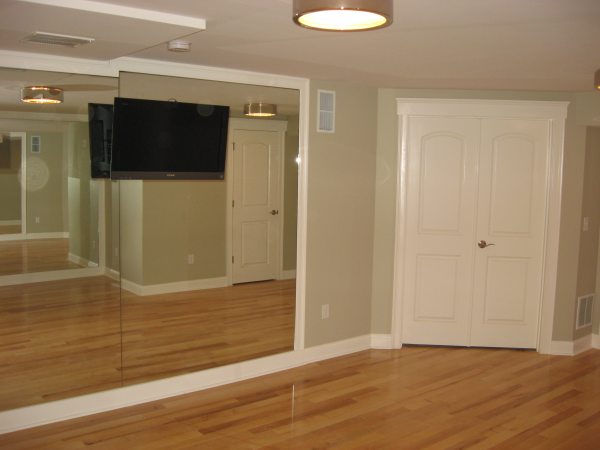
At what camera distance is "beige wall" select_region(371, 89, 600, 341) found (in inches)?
193

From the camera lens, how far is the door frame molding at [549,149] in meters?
4.91

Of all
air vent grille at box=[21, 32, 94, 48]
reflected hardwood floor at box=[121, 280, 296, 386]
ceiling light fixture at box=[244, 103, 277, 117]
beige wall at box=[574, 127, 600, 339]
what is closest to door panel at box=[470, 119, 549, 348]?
beige wall at box=[574, 127, 600, 339]

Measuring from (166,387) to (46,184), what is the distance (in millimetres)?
1673

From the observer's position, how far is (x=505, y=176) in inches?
196

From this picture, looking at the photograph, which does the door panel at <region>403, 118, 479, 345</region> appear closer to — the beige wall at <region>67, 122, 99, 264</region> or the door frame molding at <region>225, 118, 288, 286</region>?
the door frame molding at <region>225, 118, 288, 286</region>

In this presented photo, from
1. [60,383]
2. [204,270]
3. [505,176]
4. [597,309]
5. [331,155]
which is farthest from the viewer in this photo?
[597,309]

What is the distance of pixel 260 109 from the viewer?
4312 mm

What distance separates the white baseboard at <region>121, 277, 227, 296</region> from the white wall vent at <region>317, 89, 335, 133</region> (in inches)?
61.6

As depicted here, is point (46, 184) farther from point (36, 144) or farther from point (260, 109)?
point (260, 109)

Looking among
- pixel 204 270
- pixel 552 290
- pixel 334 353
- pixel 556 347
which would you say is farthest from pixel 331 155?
pixel 556 347

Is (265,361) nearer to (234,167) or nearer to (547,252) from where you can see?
(234,167)

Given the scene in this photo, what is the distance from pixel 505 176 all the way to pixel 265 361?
9.20 ft

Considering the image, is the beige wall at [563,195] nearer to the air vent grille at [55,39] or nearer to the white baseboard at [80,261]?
the white baseboard at [80,261]

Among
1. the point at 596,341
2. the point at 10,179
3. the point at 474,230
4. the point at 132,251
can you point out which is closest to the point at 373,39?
the point at 132,251
